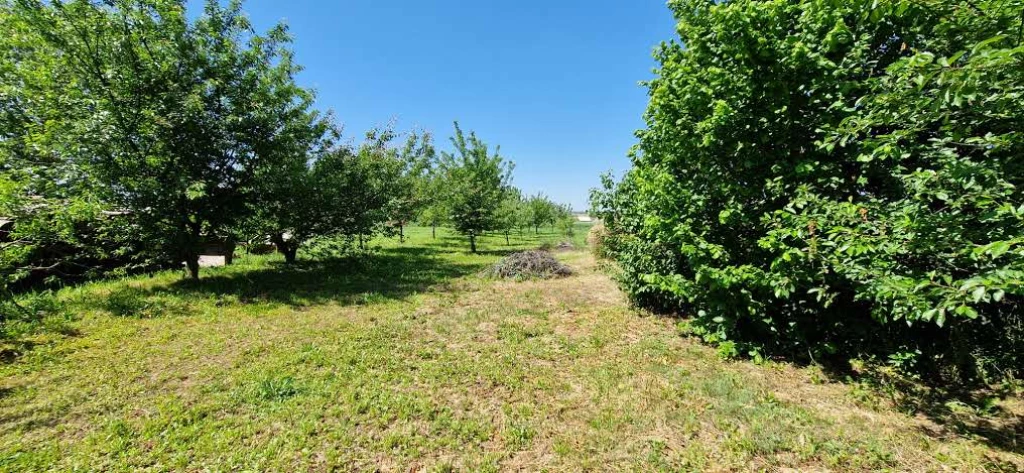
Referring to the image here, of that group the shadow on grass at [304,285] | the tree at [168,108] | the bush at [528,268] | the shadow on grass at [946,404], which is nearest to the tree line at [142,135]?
the tree at [168,108]

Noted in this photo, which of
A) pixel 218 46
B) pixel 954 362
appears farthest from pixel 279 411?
pixel 218 46

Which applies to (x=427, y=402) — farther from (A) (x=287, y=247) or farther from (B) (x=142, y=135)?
(A) (x=287, y=247)

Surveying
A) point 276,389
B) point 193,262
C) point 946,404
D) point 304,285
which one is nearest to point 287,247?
point 193,262

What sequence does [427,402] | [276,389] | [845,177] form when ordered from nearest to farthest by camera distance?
1. [427,402]
2. [276,389]
3. [845,177]

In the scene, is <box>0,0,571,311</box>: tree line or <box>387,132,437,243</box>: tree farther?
<box>387,132,437,243</box>: tree

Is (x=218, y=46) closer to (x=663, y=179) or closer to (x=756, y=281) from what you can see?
(x=663, y=179)

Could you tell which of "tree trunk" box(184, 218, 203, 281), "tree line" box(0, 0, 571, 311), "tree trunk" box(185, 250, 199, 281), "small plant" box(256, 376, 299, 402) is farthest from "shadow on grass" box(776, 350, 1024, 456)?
"tree trunk" box(185, 250, 199, 281)

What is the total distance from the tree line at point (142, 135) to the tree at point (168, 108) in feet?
0.08

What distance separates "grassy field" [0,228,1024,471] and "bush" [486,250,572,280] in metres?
4.15

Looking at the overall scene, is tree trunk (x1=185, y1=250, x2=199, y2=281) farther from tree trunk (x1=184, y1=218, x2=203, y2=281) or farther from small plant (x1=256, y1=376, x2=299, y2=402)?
small plant (x1=256, y1=376, x2=299, y2=402)

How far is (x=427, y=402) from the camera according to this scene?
4188mm

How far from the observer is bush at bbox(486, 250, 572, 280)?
11539 millimetres

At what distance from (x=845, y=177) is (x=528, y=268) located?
26.9ft

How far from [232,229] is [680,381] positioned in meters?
11.5
